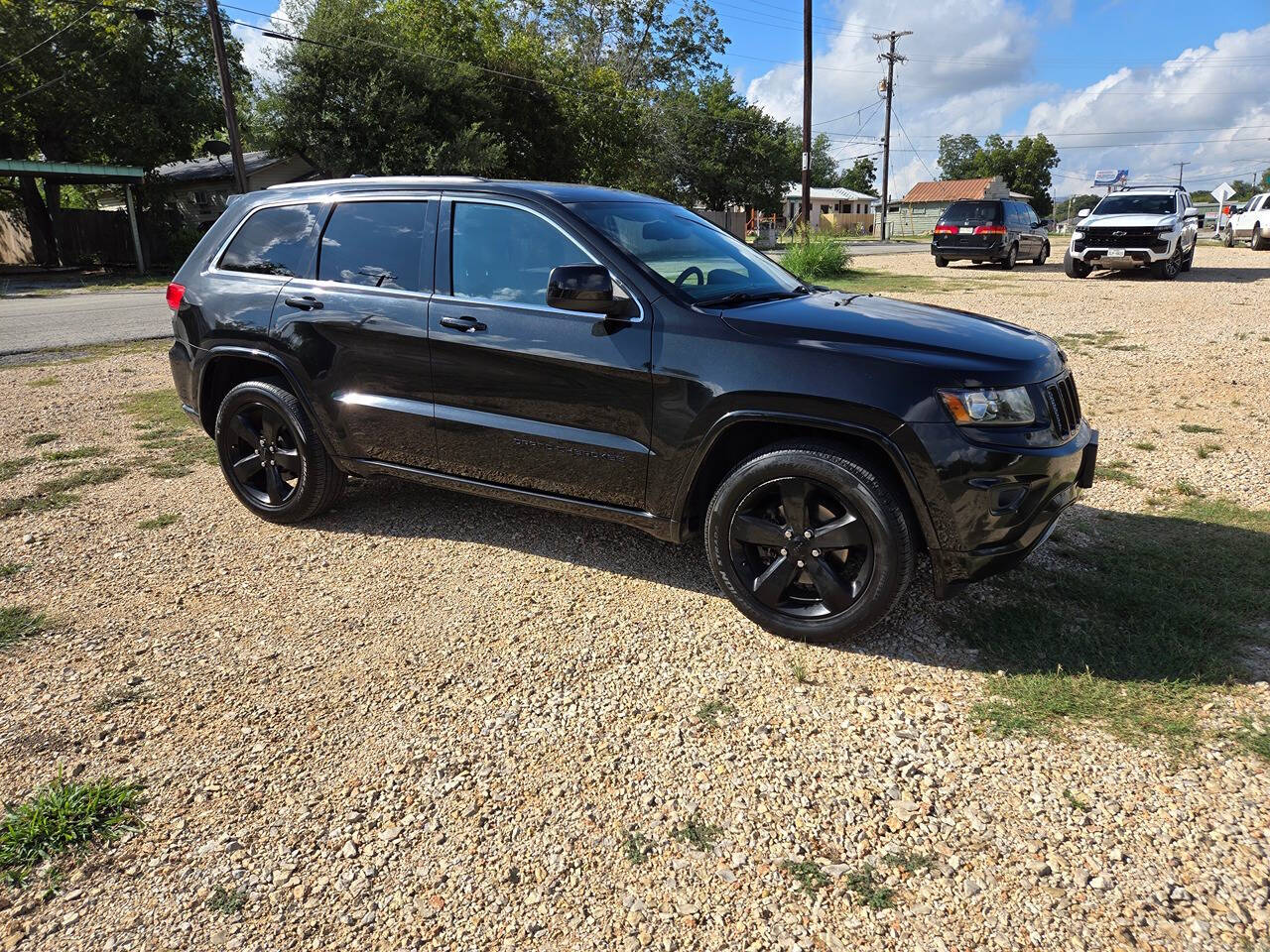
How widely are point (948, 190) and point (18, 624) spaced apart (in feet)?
285

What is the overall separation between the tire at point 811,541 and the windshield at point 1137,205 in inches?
738

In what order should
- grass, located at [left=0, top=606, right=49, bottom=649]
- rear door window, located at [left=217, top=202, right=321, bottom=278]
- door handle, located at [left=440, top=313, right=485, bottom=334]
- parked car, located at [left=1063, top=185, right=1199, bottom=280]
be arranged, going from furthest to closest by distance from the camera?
parked car, located at [left=1063, top=185, right=1199, bottom=280] → rear door window, located at [left=217, top=202, right=321, bottom=278] → door handle, located at [left=440, top=313, right=485, bottom=334] → grass, located at [left=0, top=606, right=49, bottom=649]

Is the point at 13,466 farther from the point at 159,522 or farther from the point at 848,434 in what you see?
the point at 848,434

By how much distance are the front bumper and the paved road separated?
39.3 feet

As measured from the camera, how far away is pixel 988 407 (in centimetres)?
312

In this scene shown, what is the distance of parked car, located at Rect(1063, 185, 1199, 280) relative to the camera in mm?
17359

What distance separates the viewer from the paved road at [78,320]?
11.8 m

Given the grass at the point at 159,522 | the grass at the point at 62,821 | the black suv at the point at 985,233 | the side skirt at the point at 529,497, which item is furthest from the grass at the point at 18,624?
the black suv at the point at 985,233

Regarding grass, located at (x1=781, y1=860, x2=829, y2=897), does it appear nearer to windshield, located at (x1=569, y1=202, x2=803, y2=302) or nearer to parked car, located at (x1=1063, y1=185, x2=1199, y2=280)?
windshield, located at (x1=569, y1=202, x2=803, y2=302)

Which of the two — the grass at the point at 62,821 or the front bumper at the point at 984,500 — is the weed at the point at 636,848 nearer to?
the grass at the point at 62,821

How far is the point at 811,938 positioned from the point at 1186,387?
757 cm

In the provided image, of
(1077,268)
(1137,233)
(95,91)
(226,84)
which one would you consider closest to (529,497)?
(1137,233)

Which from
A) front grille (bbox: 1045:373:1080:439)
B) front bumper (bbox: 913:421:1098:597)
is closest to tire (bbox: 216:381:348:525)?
front bumper (bbox: 913:421:1098:597)

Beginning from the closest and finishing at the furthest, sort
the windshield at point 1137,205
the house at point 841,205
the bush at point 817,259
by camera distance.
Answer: the windshield at point 1137,205, the bush at point 817,259, the house at point 841,205
